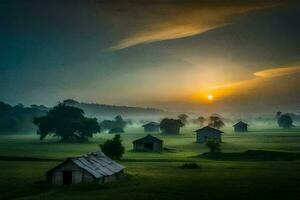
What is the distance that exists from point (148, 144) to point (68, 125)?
155 feet

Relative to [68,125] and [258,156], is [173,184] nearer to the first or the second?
[258,156]

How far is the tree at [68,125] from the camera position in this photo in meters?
152

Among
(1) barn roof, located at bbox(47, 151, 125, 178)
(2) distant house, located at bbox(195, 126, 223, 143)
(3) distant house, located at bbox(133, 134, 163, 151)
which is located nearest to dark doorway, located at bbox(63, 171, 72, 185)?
(1) barn roof, located at bbox(47, 151, 125, 178)

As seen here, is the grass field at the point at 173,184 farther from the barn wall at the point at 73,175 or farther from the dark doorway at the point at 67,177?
the dark doorway at the point at 67,177

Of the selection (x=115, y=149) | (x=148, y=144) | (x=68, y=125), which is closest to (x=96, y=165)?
(x=115, y=149)

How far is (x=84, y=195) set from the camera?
1823 inches

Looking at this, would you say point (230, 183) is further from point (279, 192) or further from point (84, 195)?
point (84, 195)

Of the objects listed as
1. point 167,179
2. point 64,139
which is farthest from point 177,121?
point 167,179

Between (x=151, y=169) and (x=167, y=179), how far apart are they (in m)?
13.2

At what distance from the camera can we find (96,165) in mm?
59125

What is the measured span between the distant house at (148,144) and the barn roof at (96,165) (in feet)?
155

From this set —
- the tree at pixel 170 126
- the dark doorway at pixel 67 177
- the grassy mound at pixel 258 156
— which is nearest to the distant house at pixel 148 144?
the grassy mound at pixel 258 156

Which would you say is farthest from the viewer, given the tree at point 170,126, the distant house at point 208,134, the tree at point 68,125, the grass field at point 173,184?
the tree at point 170,126

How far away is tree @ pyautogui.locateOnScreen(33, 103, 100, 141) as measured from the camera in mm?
152125
